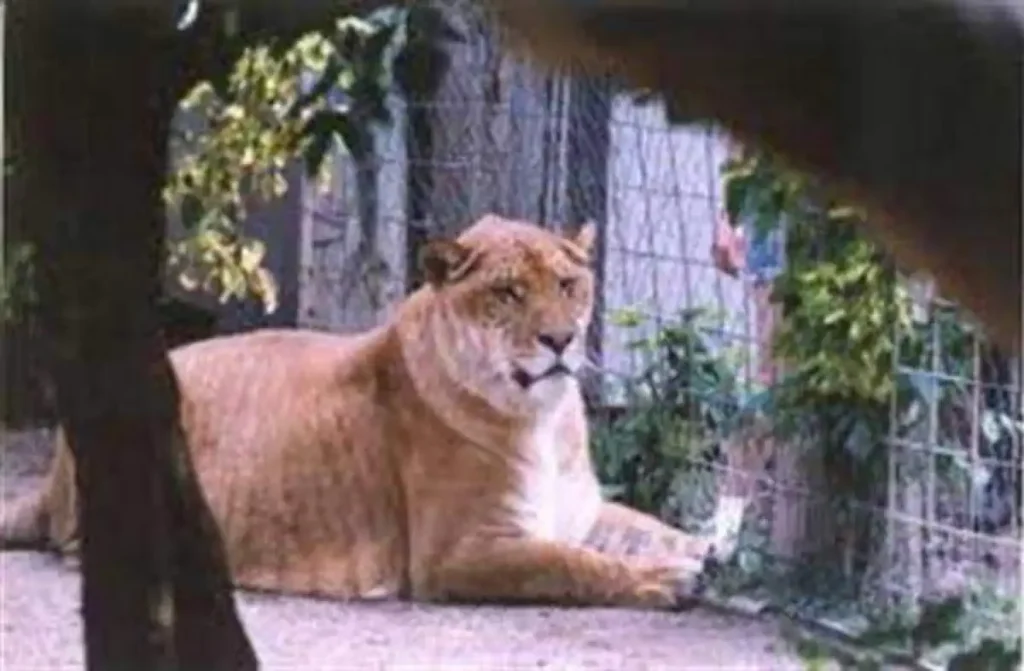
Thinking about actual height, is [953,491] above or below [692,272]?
below

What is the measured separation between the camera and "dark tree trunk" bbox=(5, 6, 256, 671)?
85 cm

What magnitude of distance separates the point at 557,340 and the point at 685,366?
72 millimetres

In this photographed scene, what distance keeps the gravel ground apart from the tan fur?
0.04 feet

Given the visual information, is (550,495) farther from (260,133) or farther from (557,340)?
(260,133)

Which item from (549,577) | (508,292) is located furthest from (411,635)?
(508,292)

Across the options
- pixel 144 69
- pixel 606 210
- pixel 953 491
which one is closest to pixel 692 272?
pixel 606 210

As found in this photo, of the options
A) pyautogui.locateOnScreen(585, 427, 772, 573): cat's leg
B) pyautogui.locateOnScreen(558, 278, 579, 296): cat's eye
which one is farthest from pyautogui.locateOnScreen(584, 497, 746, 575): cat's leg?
pyautogui.locateOnScreen(558, 278, 579, 296): cat's eye

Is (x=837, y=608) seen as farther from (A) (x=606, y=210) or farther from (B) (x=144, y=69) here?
(B) (x=144, y=69)

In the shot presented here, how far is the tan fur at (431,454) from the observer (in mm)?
868

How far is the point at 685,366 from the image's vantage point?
33.4 inches

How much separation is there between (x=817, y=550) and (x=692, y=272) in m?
0.15

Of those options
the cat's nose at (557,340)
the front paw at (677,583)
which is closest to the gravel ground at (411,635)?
the front paw at (677,583)

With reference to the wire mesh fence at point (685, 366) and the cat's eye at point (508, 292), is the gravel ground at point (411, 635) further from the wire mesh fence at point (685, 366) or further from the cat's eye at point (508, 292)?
the cat's eye at point (508, 292)

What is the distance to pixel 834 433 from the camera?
2.79 feet
